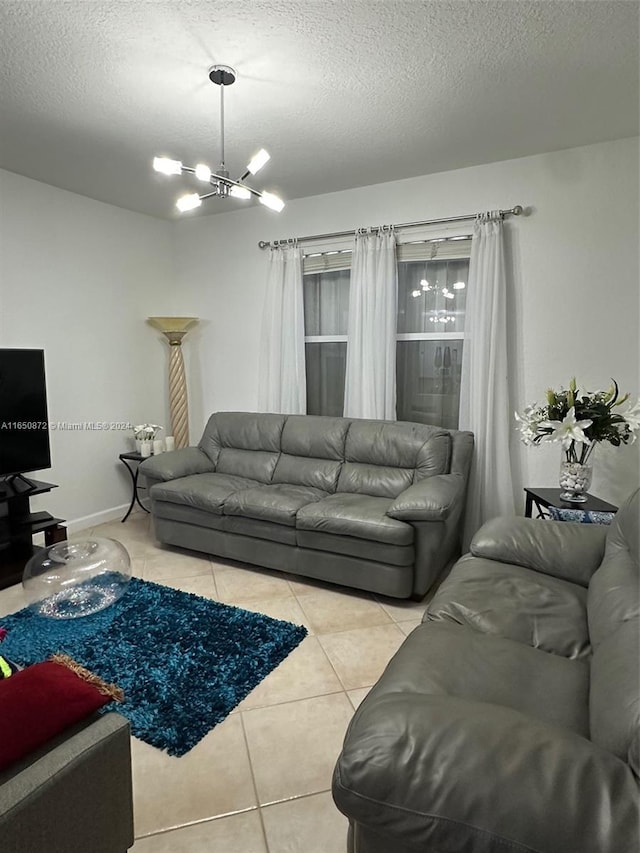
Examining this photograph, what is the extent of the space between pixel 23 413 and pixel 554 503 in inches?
134

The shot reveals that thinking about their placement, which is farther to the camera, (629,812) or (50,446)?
(50,446)

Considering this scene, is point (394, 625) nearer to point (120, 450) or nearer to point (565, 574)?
point (565, 574)

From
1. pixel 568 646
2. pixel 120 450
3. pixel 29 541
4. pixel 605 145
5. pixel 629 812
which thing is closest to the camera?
pixel 629 812

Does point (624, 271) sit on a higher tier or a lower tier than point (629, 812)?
higher

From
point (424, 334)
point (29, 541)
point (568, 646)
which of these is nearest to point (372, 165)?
point (424, 334)

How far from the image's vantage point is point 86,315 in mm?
4008

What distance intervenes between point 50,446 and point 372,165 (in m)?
3.14

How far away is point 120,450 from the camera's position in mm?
4418

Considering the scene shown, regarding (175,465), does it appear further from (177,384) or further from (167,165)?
(167,165)

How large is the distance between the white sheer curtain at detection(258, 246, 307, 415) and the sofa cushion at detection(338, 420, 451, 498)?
742mm

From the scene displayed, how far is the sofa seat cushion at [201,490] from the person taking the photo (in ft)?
10.8

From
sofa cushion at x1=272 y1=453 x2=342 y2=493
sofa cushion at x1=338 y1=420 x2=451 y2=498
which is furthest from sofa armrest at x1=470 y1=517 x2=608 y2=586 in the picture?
sofa cushion at x1=272 y1=453 x2=342 y2=493

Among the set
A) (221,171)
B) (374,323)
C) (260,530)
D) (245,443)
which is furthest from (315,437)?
(221,171)

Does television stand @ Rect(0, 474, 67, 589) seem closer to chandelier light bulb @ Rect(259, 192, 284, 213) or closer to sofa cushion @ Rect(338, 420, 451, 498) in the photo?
sofa cushion @ Rect(338, 420, 451, 498)
